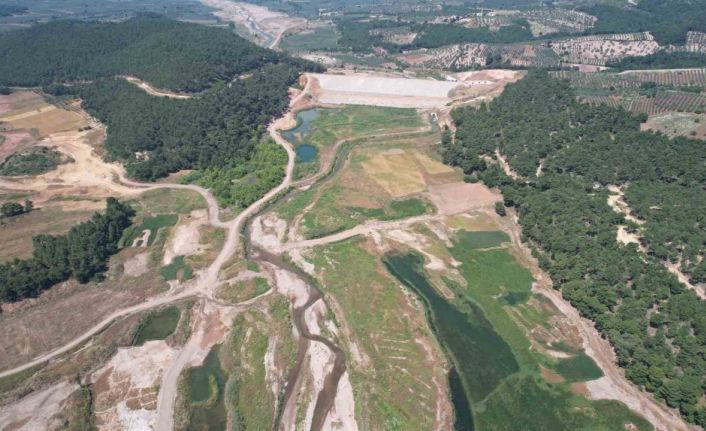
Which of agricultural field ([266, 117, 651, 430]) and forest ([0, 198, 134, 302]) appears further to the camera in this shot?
forest ([0, 198, 134, 302])

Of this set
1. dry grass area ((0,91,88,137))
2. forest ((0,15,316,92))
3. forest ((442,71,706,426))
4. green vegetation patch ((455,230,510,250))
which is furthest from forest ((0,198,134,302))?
forest ((0,15,316,92))

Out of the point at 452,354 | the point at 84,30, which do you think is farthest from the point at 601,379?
the point at 84,30

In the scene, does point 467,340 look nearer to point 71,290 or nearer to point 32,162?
point 71,290

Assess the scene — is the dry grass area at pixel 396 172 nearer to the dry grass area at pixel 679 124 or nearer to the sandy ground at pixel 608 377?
the sandy ground at pixel 608 377

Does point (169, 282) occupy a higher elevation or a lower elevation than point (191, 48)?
lower

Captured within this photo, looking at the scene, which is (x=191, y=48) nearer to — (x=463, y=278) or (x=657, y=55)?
(x=463, y=278)

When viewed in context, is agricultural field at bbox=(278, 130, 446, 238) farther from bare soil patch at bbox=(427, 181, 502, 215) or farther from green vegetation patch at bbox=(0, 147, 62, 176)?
green vegetation patch at bbox=(0, 147, 62, 176)
